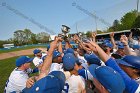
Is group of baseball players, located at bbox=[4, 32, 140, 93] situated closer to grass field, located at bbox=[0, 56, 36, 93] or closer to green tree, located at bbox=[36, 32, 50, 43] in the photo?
grass field, located at bbox=[0, 56, 36, 93]

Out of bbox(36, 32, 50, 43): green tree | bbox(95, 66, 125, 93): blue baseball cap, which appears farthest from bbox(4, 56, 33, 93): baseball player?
bbox(36, 32, 50, 43): green tree

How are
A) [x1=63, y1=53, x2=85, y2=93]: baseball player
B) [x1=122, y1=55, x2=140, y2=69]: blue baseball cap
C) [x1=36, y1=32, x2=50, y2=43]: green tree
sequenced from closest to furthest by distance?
[x1=122, y1=55, x2=140, y2=69]: blue baseball cap
[x1=63, y1=53, x2=85, y2=93]: baseball player
[x1=36, y1=32, x2=50, y2=43]: green tree

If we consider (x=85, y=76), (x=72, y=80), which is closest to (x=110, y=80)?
(x=72, y=80)

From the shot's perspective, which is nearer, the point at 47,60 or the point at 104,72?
the point at 104,72

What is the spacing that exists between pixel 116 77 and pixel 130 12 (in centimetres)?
9896

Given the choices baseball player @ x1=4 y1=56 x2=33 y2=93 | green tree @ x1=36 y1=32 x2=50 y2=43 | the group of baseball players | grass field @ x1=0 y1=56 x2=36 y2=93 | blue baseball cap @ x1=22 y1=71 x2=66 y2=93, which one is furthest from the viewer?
green tree @ x1=36 y1=32 x2=50 y2=43

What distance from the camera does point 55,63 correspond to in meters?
5.99

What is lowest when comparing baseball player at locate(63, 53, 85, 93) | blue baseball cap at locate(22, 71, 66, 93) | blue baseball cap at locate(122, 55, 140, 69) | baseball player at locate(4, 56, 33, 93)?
baseball player at locate(4, 56, 33, 93)

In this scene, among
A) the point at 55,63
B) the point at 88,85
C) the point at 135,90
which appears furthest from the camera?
the point at 55,63

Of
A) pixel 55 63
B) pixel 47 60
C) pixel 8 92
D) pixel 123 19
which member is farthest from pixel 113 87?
pixel 123 19

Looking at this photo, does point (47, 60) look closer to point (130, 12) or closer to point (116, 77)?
point (116, 77)

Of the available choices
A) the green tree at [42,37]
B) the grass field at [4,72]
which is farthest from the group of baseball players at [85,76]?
the green tree at [42,37]

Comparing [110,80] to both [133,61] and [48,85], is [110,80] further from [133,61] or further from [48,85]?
Result: [133,61]

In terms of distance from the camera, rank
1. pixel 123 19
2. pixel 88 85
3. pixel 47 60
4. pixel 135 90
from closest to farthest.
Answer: pixel 135 90, pixel 47 60, pixel 88 85, pixel 123 19
